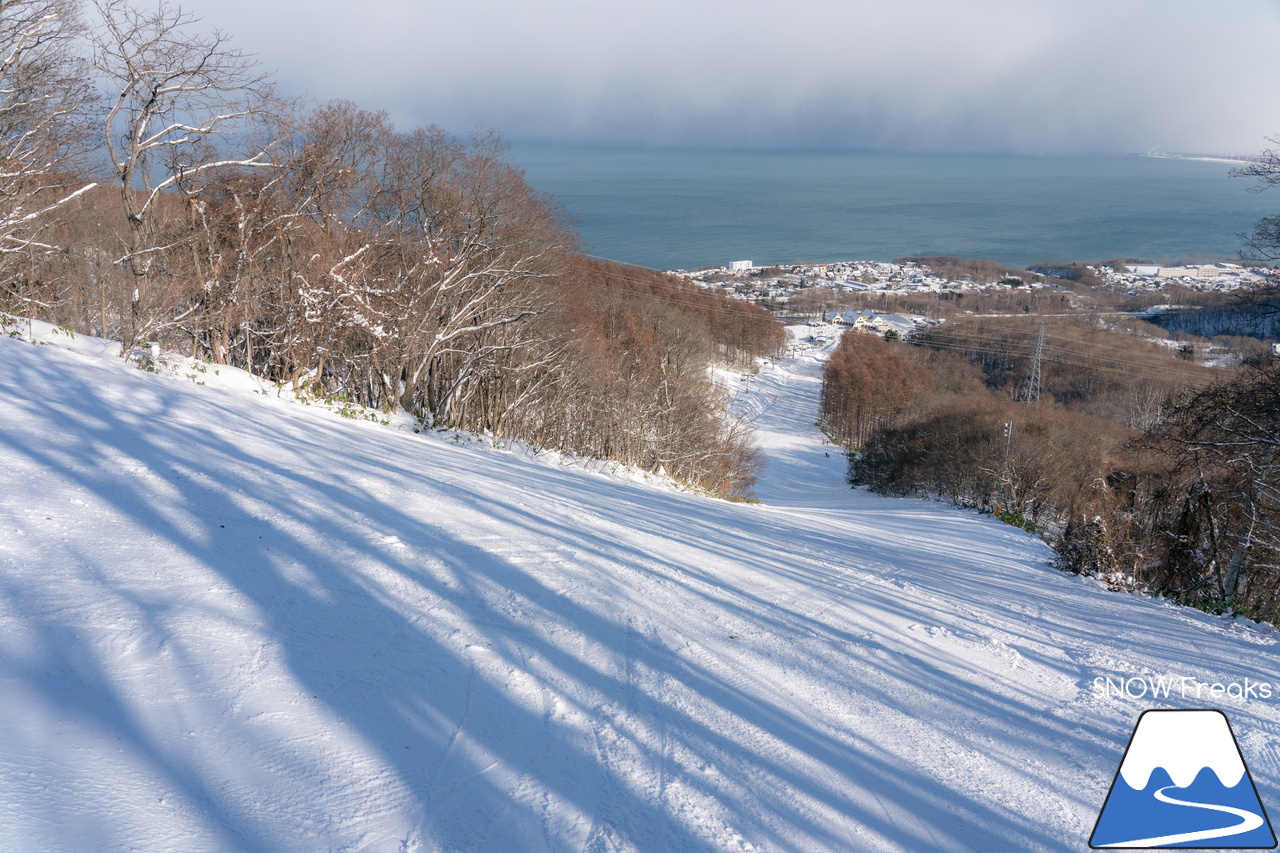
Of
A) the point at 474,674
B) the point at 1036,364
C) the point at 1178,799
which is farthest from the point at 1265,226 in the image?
the point at 1036,364

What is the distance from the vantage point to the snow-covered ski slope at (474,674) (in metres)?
2.56

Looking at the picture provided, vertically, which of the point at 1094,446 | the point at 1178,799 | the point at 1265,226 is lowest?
the point at 1094,446

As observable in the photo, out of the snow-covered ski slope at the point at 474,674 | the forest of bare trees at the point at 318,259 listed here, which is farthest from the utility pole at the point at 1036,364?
the snow-covered ski slope at the point at 474,674

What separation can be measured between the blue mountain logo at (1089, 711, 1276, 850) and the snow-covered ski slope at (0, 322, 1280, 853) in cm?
27

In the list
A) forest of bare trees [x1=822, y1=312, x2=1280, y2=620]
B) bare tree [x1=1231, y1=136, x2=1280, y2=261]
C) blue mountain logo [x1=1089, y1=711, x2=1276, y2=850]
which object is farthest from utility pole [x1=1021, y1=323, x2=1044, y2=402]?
blue mountain logo [x1=1089, y1=711, x2=1276, y2=850]

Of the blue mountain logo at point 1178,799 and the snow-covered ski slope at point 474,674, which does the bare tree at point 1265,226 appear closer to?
the snow-covered ski slope at point 474,674

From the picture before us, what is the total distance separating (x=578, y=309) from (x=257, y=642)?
2929 centimetres

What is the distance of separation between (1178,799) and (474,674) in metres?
3.30

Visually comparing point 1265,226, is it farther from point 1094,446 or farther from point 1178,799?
point 1094,446

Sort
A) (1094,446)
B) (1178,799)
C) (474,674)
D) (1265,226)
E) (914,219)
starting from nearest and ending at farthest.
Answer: (1178,799) → (474,674) → (1265,226) → (1094,446) → (914,219)

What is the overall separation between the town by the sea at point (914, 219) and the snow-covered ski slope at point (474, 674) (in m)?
53.1

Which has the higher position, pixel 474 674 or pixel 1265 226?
pixel 1265 226

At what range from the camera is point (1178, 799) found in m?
2.76

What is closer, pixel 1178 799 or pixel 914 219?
pixel 1178 799
